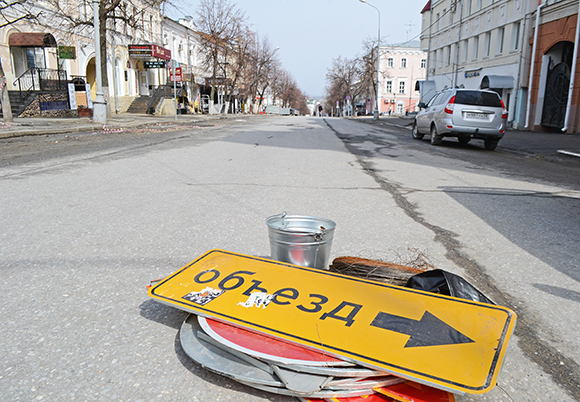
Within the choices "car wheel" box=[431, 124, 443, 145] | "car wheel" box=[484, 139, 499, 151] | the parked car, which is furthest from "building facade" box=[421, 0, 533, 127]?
the parked car

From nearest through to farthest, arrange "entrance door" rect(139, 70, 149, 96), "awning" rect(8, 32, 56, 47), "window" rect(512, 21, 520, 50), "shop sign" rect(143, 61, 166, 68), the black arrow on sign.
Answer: the black arrow on sign
"awning" rect(8, 32, 56, 47)
"window" rect(512, 21, 520, 50)
"shop sign" rect(143, 61, 166, 68)
"entrance door" rect(139, 70, 149, 96)

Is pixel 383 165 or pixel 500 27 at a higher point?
pixel 500 27

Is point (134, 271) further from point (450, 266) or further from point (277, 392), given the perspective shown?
point (450, 266)

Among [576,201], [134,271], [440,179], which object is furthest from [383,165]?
[134,271]

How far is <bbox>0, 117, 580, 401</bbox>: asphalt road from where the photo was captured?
1.96 m

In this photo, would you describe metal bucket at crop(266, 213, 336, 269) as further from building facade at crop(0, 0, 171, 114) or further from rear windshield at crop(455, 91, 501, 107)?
building facade at crop(0, 0, 171, 114)

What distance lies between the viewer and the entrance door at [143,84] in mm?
41312

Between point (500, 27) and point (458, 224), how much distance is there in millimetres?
28040

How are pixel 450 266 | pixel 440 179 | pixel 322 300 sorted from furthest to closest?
pixel 440 179, pixel 450 266, pixel 322 300

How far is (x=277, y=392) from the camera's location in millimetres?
→ 1759

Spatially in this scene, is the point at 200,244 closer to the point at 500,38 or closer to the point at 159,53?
the point at 500,38

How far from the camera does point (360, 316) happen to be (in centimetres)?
214

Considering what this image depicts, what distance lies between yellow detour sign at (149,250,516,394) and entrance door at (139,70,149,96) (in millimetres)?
42234

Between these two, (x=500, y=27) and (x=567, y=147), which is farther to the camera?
(x=500, y=27)
